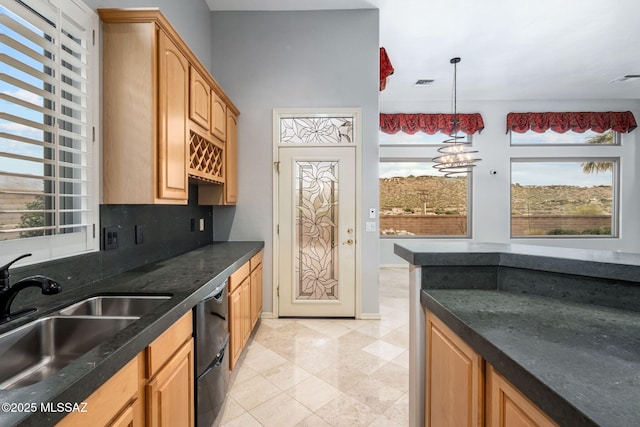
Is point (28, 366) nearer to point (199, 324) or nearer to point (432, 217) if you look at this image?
point (199, 324)

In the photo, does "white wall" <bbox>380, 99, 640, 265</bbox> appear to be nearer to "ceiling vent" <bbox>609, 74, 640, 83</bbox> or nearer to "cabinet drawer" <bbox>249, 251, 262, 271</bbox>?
"ceiling vent" <bbox>609, 74, 640, 83</bbox>

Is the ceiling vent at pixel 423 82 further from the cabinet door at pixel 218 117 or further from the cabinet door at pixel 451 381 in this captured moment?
the cabinet door at pixel 451 381

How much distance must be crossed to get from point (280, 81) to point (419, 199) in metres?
3.94

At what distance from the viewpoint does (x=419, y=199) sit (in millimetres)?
6094

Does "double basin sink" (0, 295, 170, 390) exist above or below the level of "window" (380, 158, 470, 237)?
below

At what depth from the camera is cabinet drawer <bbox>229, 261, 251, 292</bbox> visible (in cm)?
212

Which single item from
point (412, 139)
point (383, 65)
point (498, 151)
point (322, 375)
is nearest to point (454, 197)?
point (498, 151)

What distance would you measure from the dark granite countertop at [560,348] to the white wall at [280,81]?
2.22m

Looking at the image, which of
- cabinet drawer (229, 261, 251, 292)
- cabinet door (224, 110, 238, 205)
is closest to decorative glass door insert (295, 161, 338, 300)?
cabinet door (224, 110, 238, 205)

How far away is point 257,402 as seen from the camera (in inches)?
76.4

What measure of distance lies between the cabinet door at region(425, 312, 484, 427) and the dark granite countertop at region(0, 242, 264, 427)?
111cm

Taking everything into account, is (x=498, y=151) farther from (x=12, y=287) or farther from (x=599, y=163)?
(x=12, y=287)

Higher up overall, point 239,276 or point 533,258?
point 533,258

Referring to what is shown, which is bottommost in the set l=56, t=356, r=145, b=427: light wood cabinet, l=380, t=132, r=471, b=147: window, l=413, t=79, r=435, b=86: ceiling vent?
l=56, t=356, r=145, b=427: light wood cabinet
